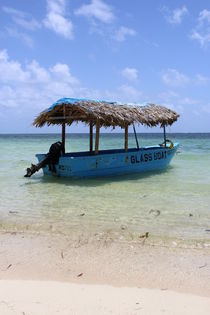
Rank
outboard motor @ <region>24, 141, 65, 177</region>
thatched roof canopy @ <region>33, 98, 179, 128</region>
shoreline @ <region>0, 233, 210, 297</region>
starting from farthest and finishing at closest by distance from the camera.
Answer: outboard motor @ <region>24, 141, 65, 177</region>
thatched roof canopy @ <region>33, 98, 179, 128</region>
shoreline @ <region>0, 233, 210, 297</region>

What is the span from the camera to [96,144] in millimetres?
9273

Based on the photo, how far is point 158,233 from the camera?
4.35 m

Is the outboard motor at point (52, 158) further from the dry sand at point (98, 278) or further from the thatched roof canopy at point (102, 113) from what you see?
the dry sand at point (98, 278)

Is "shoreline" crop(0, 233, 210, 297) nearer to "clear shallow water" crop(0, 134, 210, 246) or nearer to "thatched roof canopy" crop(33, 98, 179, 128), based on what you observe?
"clear shallow water" crop(0, 134, 210, 246)

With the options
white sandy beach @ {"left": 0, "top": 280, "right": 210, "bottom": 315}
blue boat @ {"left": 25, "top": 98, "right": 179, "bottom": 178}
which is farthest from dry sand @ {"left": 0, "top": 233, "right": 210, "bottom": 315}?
blue boat @ {"left": 25, "top": 98, "right": 179, "bottom": 178}

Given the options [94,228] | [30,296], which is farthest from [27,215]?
[30,296]

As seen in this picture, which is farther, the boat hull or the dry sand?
the boat hull

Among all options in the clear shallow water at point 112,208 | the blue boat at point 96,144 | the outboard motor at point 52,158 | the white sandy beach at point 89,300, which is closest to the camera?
the white sandy beach at point 89,300

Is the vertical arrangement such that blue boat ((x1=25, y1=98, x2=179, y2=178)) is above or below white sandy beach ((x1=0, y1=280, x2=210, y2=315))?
above

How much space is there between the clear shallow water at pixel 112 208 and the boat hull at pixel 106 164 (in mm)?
324

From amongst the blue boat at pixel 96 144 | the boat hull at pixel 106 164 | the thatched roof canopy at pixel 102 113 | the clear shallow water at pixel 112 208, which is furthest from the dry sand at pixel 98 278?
the thatched roof canopy at pixel 102 113

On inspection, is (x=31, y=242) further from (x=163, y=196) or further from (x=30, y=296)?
(x=163, y=196)

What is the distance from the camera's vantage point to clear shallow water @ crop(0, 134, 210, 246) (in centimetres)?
443

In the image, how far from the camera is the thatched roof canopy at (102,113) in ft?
28.3
